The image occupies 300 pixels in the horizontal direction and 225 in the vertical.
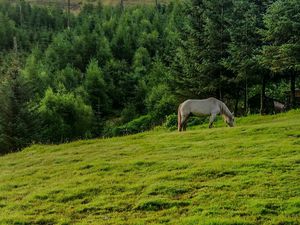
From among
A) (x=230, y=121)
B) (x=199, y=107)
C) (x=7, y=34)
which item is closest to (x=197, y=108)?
(x=199, y=107)

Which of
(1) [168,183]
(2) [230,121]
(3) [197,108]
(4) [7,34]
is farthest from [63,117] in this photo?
(4) [7,34]

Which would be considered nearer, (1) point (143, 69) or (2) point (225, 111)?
(2) point (225, 111)

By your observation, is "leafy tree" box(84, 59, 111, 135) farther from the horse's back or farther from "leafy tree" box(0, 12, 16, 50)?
the horse's back

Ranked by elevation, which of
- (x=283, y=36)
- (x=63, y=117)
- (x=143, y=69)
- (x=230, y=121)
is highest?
(x=283, y=36)

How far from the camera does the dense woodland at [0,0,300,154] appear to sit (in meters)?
37.9

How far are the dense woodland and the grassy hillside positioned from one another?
15612 millimetres

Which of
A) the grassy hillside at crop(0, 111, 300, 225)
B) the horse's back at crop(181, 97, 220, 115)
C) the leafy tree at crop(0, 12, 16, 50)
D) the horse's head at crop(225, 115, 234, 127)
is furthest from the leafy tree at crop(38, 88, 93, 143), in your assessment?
the leafy tree at crop(0, 12, 16, 50)

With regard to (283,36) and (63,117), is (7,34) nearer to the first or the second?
(63,117)

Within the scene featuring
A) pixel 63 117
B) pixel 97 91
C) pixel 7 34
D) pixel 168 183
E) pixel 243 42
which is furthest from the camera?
pixel 7 34

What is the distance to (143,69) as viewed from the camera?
77.2 m

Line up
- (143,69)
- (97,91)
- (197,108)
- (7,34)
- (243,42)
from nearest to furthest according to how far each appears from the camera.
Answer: (197,108)
(243,42)
(97,91)
(143,69)
(7,34)

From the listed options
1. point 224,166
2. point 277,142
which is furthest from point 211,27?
point 224,166

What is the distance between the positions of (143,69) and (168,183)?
62.7m

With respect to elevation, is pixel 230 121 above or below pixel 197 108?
below
